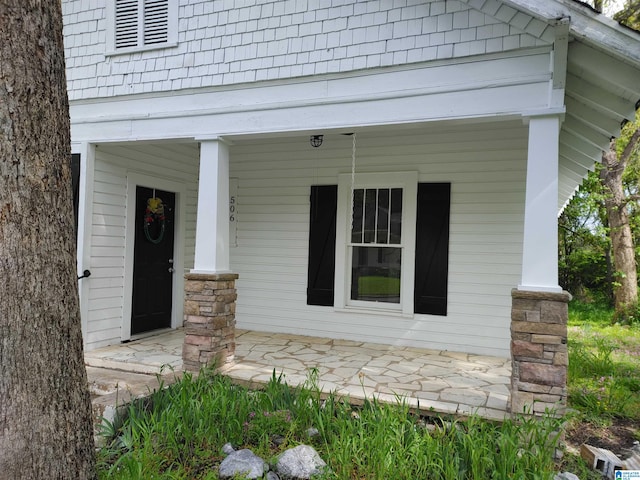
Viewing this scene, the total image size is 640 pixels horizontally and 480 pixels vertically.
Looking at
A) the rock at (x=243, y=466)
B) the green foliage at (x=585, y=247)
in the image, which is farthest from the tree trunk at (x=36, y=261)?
the green foliage at (x=585, y=247)

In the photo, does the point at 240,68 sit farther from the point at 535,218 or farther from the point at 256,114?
the point at 535,218

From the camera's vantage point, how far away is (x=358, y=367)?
4.63 metres

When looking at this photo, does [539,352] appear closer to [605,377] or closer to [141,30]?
[605,377]

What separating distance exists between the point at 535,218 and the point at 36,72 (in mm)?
3353

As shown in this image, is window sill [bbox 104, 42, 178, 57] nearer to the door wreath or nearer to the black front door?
the black front door

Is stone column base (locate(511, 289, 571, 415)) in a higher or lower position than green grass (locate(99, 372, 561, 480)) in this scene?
higher

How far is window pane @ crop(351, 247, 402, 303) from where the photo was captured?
5.87 m

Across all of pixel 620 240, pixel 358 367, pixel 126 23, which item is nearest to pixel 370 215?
pixel 358 367

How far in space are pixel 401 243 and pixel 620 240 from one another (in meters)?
7.09

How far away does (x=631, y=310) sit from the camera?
9.53 metres

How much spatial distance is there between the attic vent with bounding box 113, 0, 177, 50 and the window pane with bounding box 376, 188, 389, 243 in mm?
3099

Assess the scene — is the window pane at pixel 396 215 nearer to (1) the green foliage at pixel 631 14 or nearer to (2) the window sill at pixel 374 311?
(2) the window sill at pixel 374 311

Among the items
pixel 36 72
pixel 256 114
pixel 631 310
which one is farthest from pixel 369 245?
pixel 631 310

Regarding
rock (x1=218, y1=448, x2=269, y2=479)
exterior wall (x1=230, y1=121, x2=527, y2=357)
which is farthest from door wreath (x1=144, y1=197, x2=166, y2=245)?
rock (x1=218, y1=448, x2=269, y2=479)
